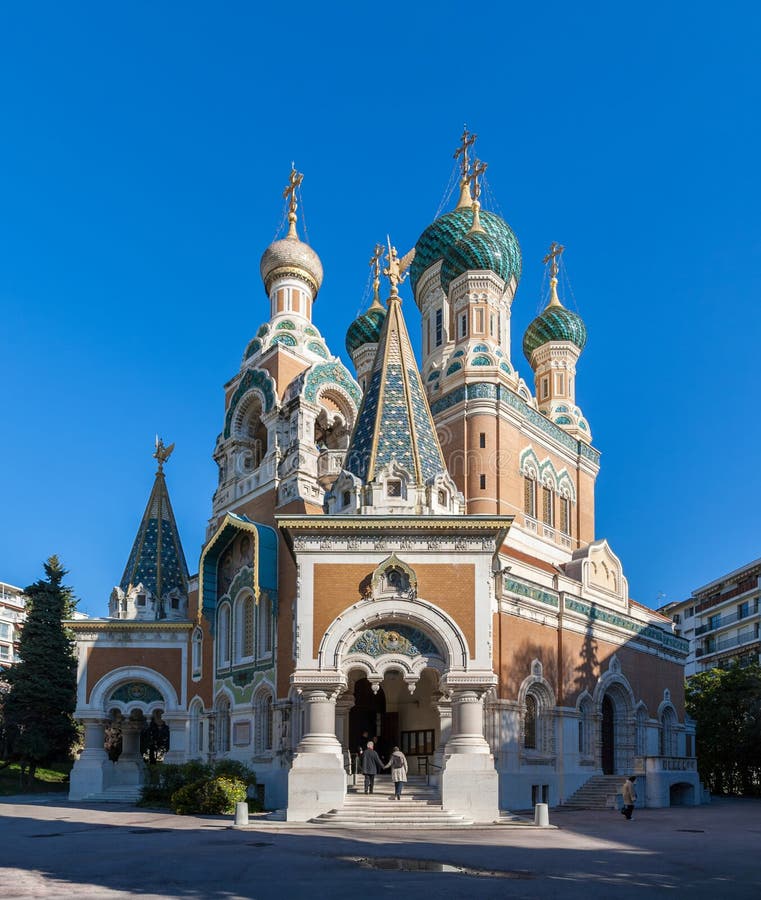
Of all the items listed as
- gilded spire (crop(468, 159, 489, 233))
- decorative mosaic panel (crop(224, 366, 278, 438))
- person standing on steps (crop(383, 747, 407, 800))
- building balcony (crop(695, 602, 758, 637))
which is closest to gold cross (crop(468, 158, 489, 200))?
gilded spire (crop(468, 159, 489, 233))

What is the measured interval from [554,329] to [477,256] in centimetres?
440

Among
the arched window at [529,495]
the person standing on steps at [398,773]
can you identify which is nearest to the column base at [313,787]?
the person standing on steps at [398,773]

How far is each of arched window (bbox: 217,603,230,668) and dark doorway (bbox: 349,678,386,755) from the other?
13.4 feet

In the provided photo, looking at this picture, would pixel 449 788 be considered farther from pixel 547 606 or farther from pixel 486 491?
pixel 486 491

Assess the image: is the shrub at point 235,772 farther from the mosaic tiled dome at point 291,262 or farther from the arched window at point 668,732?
the mosaic tiled dome at point 291,262

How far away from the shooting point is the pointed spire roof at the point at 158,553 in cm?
2591

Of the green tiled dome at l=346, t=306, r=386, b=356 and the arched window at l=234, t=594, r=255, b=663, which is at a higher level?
the green tiled dome at l=346, t=306, r=386, b=356

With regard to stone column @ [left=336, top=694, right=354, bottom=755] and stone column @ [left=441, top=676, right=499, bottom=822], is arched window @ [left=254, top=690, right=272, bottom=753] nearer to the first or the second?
stone column @ [left=336, top=694, right=354, bottom=755]

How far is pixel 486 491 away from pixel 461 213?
9.02 meters

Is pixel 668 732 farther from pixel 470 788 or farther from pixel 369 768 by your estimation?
pixel 470 788

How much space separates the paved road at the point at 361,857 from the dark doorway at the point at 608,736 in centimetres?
758

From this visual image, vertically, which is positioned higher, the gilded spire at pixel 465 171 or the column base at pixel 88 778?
the gilded spire at pixel 465 171

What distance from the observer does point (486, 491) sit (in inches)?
954

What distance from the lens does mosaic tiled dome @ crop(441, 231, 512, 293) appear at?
90.0ft
